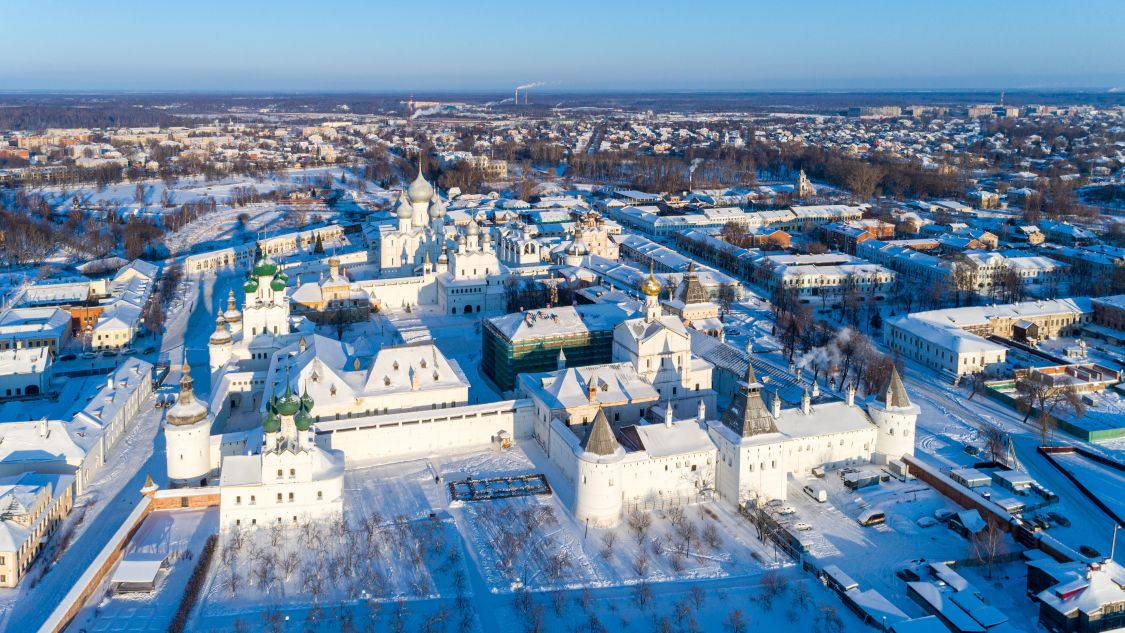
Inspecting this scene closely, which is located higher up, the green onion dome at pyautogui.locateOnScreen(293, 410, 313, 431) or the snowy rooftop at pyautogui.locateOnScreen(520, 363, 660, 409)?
the green onion dome at pyautogui.locateOnScreen(293, 410, 313, 431)

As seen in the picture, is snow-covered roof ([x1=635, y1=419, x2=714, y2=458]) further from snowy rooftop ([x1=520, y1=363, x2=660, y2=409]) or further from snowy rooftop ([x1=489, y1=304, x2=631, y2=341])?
snowy rooftop ([x1=489, y1=304, x2=631, y2=341])

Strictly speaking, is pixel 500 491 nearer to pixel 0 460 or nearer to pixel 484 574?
pixel 484 574

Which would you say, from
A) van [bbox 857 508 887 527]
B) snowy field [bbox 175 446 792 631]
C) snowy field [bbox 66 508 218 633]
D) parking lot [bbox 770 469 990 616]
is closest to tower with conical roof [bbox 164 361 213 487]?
snowy field [bbox 66 508 218 633]

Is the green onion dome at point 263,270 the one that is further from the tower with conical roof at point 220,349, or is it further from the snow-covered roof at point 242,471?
the snow-covered roof at point 242,471

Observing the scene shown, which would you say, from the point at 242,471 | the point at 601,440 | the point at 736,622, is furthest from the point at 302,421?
the point at 736,622

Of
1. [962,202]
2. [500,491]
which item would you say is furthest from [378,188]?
[500,491]

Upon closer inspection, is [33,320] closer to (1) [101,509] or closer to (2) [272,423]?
(1) [101,509]
